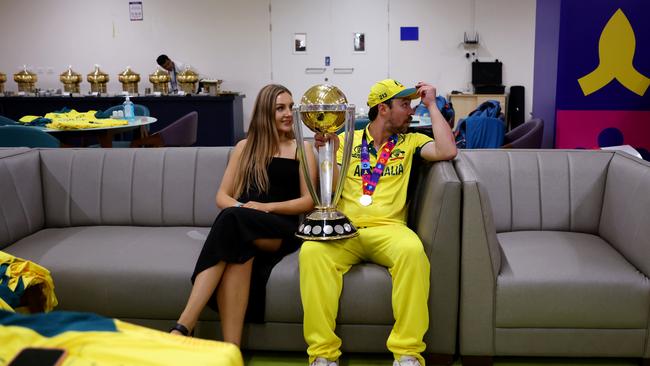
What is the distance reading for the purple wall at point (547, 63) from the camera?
507 cm

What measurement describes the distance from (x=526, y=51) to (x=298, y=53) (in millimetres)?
3566

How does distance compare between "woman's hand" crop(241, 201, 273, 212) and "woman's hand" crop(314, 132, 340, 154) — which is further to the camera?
"woman's hand" crop(241, 201, 273, 212)

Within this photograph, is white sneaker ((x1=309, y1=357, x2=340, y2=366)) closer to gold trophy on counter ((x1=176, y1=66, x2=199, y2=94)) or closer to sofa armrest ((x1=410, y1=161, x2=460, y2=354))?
sofa armrest ((x1=410, y1=161, x2=460, y2=354))

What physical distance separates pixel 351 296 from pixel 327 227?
30 cm

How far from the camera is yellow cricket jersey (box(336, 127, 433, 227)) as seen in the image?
2.86 metres

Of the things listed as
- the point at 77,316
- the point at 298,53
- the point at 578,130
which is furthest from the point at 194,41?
the point at 77,316

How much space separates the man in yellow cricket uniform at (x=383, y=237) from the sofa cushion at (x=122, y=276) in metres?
0.54

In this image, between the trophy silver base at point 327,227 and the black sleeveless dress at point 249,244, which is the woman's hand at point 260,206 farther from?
the trophy silver base at point 327,227

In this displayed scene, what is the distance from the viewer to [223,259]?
264 cm

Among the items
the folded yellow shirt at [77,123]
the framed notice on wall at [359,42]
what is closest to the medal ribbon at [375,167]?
the folded yellow shirt at [77,123]

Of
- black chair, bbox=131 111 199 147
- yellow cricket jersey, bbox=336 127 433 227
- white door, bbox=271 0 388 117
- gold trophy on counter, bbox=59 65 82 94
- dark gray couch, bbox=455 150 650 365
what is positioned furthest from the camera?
white door, bbox=271 0 388 117

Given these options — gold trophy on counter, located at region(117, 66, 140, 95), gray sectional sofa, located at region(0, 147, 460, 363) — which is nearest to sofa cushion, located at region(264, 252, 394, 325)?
gray sectional sofa, located at region(0, 147, 460, 363)

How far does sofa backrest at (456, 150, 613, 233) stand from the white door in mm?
6778

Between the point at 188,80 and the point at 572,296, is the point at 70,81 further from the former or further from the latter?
the point at 572,296
